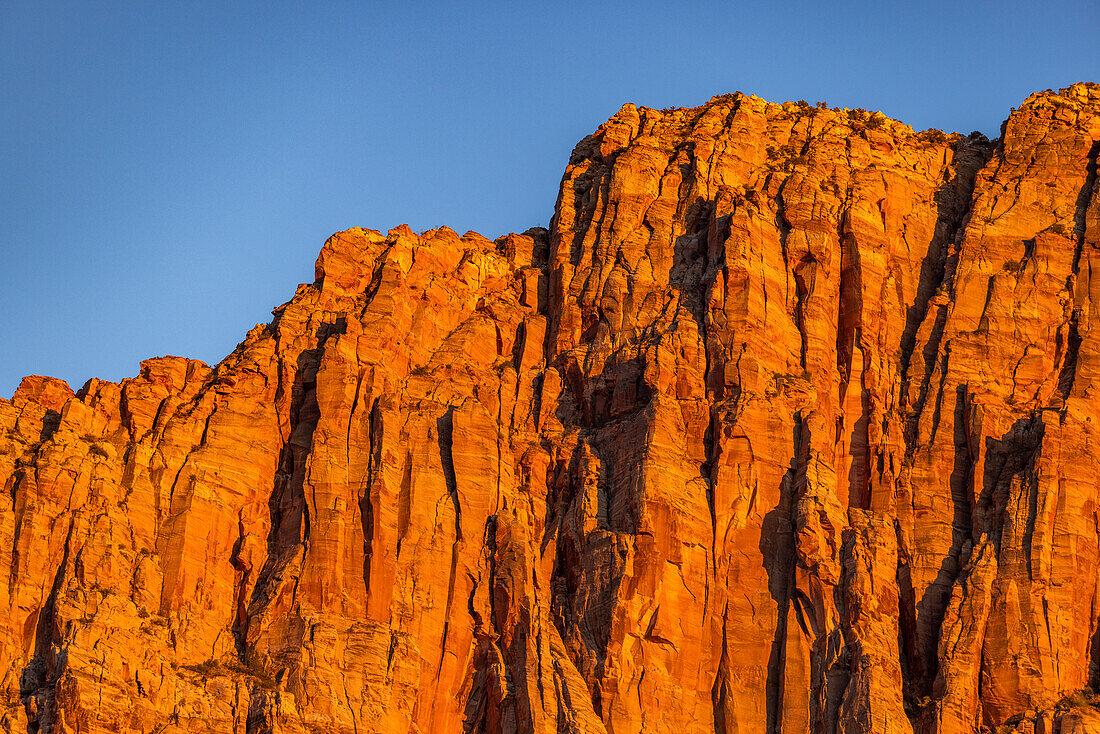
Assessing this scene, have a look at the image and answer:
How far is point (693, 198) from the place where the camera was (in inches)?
4668

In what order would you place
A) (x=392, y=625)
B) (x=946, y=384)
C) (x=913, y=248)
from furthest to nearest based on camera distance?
(x=913, y=248) < (x=946, y=384) < (x=392, y=625)

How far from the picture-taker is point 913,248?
378 feet

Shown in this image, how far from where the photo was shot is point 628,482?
102 meters

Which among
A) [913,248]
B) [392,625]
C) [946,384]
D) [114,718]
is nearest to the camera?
[114,718]

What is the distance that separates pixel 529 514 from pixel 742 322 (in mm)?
13951

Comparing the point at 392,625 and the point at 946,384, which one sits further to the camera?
the point at 946,384

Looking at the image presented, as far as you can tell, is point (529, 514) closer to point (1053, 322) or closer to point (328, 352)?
point (328, 352)

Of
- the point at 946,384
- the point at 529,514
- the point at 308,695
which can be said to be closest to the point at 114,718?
the point at 308,695

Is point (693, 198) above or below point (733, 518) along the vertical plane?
above

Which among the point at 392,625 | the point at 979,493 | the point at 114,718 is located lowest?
the point at 114,718

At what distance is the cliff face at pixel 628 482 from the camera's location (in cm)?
9662

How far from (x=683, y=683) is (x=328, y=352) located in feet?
80.5

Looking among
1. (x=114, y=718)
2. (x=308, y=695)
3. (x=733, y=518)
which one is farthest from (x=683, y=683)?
(x=114, y=718)

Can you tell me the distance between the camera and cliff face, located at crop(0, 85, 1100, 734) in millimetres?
96625
